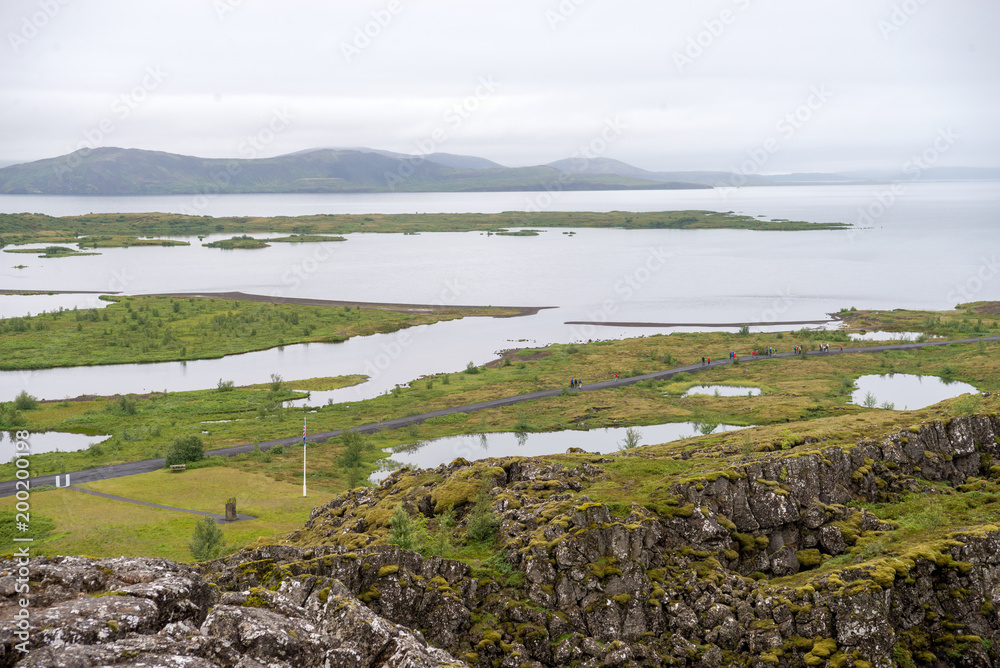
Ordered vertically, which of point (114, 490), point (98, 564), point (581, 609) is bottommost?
point (114, 490)

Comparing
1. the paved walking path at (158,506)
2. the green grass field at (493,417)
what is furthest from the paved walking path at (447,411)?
the paved walking path at (158,506)

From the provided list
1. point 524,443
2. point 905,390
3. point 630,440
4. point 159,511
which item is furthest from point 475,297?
point 159,511

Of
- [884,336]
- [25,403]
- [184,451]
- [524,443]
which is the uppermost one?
[884,336]

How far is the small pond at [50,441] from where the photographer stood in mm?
66438

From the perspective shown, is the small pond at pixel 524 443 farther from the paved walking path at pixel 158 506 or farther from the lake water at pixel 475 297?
the lake water at pixel 475 297

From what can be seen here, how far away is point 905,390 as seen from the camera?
85438 millimetres

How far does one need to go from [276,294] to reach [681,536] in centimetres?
14202

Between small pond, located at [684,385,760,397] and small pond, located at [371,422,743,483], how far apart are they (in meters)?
13.9

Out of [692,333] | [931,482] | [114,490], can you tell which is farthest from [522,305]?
[931,482]

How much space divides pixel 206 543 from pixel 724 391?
213ft

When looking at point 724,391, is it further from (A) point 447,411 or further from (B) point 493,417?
(A) point 447,411

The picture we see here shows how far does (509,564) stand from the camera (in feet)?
86.1

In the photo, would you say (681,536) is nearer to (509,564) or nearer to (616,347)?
(509,564)

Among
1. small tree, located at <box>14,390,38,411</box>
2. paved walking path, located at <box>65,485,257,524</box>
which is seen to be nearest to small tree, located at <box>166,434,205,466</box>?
paved walking path, located at <box>65,485,257,524</box>
